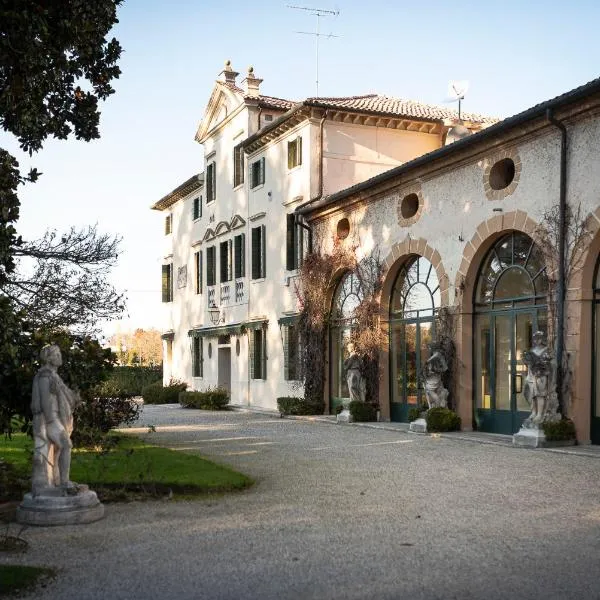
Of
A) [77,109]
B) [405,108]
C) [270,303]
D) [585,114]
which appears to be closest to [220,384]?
[270,303]

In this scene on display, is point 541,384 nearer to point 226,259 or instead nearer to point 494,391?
point 494,391

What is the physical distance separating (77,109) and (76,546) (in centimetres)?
527

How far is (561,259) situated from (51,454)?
935 cm

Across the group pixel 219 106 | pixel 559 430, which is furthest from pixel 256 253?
pixel 559 430

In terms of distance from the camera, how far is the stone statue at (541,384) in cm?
1389

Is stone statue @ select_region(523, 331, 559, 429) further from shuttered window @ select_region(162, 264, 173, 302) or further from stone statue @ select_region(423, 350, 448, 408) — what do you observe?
shuttered window @ select_region(162, 264, 173, 302)

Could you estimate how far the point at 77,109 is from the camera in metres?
9.95

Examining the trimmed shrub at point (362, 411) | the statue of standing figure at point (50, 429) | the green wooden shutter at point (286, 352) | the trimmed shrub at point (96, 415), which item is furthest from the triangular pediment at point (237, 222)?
the statue of standing figure at point (50, 429)

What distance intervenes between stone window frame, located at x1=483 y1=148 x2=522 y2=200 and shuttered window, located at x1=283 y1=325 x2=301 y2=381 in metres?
9.12

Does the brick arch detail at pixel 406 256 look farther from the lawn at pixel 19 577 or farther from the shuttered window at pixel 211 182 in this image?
the shuttered window at pixel 211 182

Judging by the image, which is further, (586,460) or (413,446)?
(413,446)

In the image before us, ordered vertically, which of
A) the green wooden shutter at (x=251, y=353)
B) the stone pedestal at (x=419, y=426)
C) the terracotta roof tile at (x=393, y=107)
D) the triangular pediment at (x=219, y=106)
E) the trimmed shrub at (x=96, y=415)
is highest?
the triangular pediment at (x=219, y=106)

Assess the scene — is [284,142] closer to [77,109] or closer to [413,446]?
[413,446]

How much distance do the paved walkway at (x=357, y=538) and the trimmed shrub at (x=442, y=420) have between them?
14.1ft
